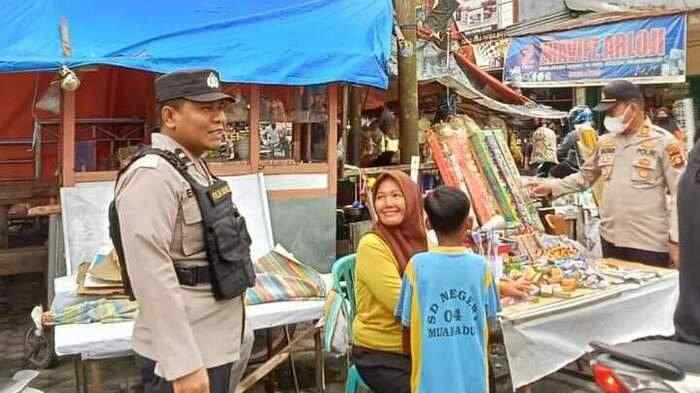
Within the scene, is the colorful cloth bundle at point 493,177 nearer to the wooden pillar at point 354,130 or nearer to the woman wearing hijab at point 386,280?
Result: the wooden pillar at point 354,130

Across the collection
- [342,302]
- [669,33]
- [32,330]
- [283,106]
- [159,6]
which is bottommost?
[32,330]

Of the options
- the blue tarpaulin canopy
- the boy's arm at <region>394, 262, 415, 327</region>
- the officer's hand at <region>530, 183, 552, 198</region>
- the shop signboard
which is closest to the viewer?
the boy's arm at <region>394, 262, 415, 327</region>

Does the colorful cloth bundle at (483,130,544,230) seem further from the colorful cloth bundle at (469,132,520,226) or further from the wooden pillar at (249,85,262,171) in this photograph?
the wooden pillar at (249,85,262,171)

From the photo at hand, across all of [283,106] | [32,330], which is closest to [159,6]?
[283,106]

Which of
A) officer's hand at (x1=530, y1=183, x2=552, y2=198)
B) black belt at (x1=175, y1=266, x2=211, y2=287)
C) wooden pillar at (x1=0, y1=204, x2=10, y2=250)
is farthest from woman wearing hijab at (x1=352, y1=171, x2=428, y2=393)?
wooden pillar at (x1=0, y1=204, x2=10, y2=250)

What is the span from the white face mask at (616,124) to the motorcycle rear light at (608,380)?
8.76 ft

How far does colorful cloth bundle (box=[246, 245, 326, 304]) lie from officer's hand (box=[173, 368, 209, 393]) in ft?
6.62

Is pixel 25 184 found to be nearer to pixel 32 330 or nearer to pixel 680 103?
pixel 32 330

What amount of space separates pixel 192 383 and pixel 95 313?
6.29 ft

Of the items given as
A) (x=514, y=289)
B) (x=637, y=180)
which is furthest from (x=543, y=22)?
(x=514, y=289)

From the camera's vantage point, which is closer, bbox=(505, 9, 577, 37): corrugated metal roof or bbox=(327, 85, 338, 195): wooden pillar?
bbox=(327, 85, 338, 195): wooden pillar

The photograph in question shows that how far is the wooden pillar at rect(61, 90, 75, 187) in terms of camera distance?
17.3 ft

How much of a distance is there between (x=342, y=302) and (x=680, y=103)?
35.9 ft

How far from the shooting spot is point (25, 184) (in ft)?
22.1
